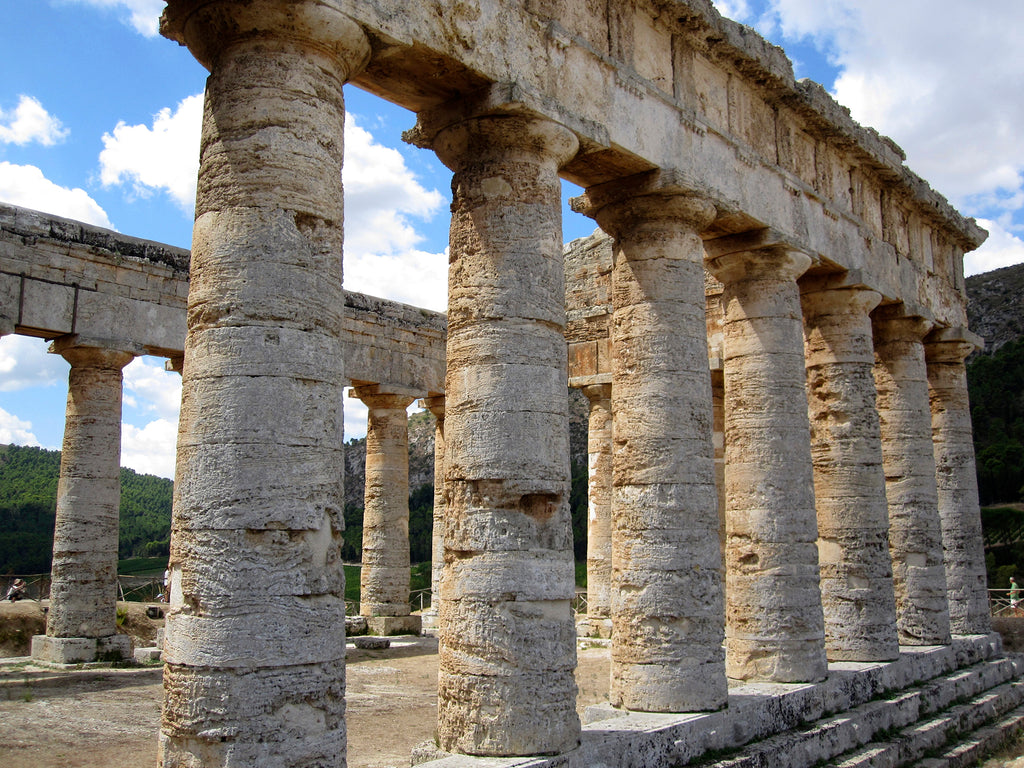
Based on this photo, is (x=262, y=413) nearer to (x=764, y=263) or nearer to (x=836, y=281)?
(x=764, y=263)

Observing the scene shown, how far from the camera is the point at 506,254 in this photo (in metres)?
8.27

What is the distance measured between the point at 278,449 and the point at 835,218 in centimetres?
1033

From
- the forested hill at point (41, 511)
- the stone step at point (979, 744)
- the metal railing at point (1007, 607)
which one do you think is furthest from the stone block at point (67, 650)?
the forested hill at point (41, 511)

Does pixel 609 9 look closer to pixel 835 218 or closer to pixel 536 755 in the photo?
pixel 835 218

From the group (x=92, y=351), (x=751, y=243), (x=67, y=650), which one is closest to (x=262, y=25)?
(x=751, y=243)

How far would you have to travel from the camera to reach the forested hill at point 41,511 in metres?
39.4

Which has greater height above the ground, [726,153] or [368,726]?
[726,153]

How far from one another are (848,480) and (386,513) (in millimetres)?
10733

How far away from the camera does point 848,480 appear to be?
13328 mm

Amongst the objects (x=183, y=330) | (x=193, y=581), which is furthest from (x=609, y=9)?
(x=183, y=330)

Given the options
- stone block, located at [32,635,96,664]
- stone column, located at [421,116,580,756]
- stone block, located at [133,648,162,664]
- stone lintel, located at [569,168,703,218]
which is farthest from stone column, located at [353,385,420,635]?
stone column, located at [421,116,580,756]

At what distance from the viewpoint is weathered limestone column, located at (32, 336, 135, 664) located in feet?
50.8

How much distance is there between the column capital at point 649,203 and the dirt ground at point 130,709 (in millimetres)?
6032

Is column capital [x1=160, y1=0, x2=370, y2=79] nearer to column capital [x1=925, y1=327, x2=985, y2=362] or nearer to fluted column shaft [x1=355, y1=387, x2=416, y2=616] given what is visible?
fluted column shaft [x1=355, y1=387, x2=416, y2=616]
